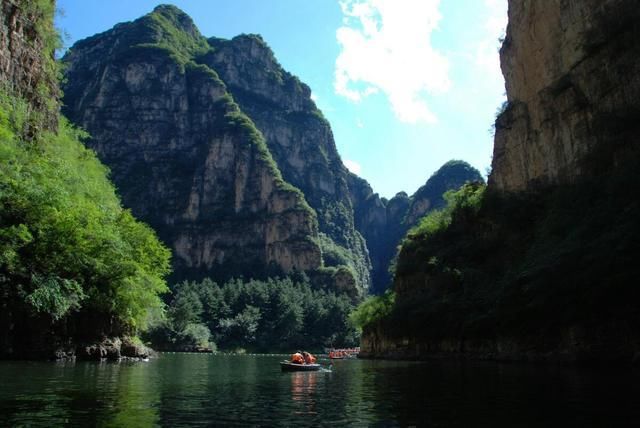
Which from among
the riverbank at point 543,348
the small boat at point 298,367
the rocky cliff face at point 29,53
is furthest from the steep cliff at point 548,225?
the rocky cliff face at point 29,53

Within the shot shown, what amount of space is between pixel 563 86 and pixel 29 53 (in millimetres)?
42520

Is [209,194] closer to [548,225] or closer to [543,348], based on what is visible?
[548,225]

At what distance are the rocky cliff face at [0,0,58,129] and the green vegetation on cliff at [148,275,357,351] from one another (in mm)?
65781

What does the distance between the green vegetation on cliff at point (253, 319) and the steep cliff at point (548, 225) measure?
5192cm

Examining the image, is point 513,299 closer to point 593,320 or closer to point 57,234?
point 593,320

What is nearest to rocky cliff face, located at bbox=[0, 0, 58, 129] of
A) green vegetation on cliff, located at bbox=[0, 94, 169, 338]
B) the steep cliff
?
green vegetation on cliff, located at bbox=[0, 94, 169, 338]

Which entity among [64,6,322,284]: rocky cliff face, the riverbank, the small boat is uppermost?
[64,6,322,284]: rocky cliff face

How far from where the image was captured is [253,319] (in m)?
125

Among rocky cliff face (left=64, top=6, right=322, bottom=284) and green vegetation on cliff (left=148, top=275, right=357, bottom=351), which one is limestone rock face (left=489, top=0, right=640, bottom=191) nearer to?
green vegetation on cliff (left=148, top=275, right=357, bottom=351)

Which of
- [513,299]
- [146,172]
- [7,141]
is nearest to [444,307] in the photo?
[513,299]

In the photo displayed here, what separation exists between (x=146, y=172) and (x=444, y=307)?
525ft

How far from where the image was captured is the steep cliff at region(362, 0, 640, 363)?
2847cm

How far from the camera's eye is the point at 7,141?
30094 mm

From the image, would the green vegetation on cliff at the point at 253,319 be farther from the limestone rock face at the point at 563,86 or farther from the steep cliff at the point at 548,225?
the limestone rock face at the point at 563,86
